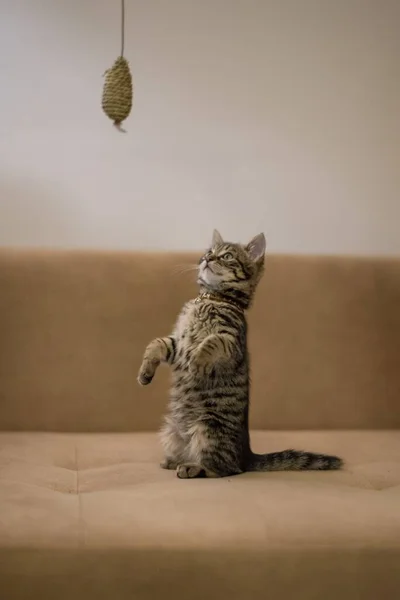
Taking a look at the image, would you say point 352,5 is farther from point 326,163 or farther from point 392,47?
point 326,163

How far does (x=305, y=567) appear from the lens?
50.5 inches

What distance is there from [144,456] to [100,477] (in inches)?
9.7

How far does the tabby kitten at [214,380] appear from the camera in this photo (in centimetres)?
177

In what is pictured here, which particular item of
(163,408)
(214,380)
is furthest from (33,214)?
(214,380)

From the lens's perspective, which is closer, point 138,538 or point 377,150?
point 138,538

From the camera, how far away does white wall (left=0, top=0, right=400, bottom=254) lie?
248 centimetres

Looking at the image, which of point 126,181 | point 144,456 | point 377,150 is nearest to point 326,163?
point 377,150

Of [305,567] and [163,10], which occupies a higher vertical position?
[163,10]

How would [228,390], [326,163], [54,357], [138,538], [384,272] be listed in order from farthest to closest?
[326,163], [384,272], [54,357], [228,390], [138,538]

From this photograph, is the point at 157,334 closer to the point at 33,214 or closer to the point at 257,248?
the point at 257,248

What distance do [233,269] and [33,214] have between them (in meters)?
0.86

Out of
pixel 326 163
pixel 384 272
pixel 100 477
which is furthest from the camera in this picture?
pixel 326 163

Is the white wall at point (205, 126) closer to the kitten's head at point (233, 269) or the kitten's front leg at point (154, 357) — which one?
the kitten's head at point (233, 269)

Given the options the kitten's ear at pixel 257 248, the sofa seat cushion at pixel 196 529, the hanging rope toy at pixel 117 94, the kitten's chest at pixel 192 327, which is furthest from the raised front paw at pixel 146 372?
the hanging rope toy at pixel 117 94
